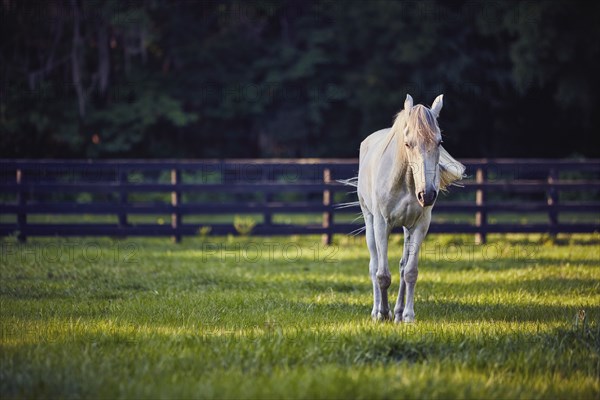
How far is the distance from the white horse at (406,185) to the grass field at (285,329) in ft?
1.14

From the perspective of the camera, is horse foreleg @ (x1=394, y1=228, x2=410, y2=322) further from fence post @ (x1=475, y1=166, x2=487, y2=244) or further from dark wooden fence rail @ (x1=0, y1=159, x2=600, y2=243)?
fence post @ (x1=475, y1=166, x2=487, y2=244)

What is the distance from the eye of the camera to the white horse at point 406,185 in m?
6.54

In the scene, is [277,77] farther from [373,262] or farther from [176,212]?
[373,262]

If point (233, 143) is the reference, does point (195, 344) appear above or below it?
below

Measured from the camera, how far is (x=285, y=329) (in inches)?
248

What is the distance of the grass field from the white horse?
35cm

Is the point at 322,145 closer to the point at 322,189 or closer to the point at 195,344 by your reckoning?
the point at 322,189

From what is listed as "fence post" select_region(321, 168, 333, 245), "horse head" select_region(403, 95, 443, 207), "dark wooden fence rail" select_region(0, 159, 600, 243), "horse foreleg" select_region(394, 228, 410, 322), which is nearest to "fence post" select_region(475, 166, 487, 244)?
"dark wooden fence rail" select_region(0, 159, 600, 243)

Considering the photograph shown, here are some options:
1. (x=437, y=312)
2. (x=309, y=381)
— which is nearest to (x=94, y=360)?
(x=309, y=381)

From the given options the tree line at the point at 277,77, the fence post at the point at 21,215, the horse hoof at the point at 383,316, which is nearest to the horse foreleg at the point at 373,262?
the horse hoof at the point at 383,316

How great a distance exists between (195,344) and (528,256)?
28.9ft

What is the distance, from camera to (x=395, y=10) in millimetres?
29375

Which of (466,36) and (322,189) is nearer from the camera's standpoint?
(322,189)

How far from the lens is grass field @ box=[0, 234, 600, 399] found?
450cm
